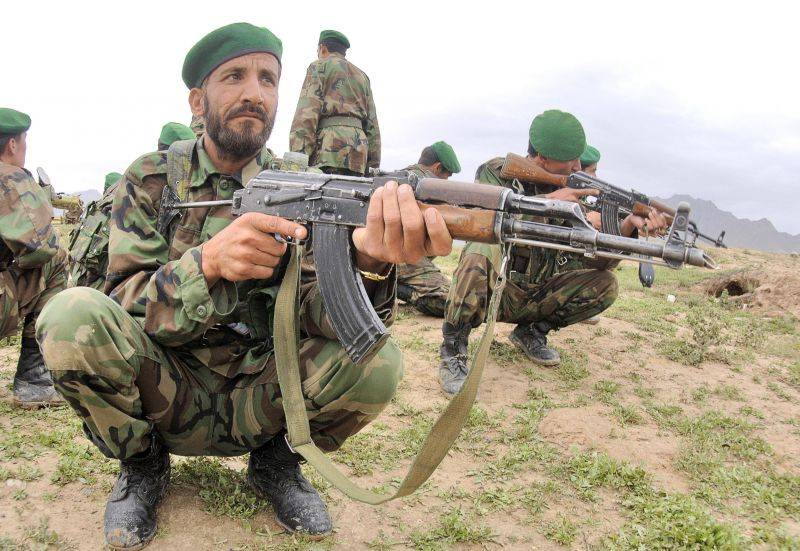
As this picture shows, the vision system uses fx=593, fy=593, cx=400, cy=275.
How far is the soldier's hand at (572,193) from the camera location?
5000mm

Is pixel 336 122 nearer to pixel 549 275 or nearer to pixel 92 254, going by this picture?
pixel 549 275

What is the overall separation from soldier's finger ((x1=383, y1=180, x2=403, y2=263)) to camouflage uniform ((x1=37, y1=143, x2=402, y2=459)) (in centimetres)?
49

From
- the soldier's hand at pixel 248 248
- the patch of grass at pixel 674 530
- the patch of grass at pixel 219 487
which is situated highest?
the soldier's hand at pixel 248 248

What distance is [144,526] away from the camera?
246 centimetres

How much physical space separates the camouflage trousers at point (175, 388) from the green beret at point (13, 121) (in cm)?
266

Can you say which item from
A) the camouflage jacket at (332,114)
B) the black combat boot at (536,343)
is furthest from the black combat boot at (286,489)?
the camouflage jacket at (332,114)

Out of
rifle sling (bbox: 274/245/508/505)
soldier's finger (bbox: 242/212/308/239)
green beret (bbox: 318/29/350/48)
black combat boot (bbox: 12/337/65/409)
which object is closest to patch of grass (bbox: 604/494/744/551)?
rifle sling (bbox: 274/245/508/505)

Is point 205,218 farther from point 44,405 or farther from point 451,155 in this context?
point 451,155

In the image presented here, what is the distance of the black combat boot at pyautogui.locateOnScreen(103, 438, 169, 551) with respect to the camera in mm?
2402

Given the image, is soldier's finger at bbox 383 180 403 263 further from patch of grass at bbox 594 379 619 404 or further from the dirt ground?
patch of grass at bbox 594 379 619 404

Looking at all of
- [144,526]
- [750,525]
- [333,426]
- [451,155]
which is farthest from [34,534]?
[451,155]

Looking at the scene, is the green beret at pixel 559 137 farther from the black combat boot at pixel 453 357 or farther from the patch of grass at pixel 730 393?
the patch of grass at pixel 730 393

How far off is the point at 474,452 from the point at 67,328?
230cm

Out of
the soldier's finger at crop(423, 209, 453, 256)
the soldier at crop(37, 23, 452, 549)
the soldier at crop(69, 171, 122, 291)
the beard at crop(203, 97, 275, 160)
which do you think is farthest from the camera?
the soldier at crop(69, 171, 122, 291)
